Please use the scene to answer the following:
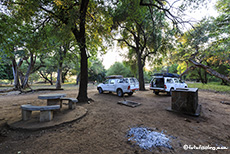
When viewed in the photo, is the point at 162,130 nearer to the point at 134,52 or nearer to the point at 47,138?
the point at 47,138

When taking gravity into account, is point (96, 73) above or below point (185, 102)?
above

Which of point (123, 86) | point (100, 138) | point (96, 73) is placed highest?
point (96, 73)

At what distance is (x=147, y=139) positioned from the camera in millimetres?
2586

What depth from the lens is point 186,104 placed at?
4695 mm

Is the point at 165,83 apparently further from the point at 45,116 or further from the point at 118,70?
the point at 118,70

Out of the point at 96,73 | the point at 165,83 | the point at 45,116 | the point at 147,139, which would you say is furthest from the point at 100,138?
the point at 96,73

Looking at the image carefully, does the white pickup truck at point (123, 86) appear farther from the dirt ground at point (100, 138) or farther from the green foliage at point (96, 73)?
the green foliage at point (96, 73)

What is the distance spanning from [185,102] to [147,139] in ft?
11.0

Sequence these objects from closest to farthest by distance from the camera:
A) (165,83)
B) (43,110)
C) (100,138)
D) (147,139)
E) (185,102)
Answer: (147,139)
(100,138)
(43,110)
(185,102)
(165,83)

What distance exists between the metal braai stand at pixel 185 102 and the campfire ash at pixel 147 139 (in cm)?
285

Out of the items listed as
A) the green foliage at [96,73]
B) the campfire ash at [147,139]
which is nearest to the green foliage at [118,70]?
the green foliage at [96,73]

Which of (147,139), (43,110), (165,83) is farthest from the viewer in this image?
(165,83)

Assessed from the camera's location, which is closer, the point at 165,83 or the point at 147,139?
the point at 147,139

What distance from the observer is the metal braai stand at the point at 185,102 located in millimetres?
4484
